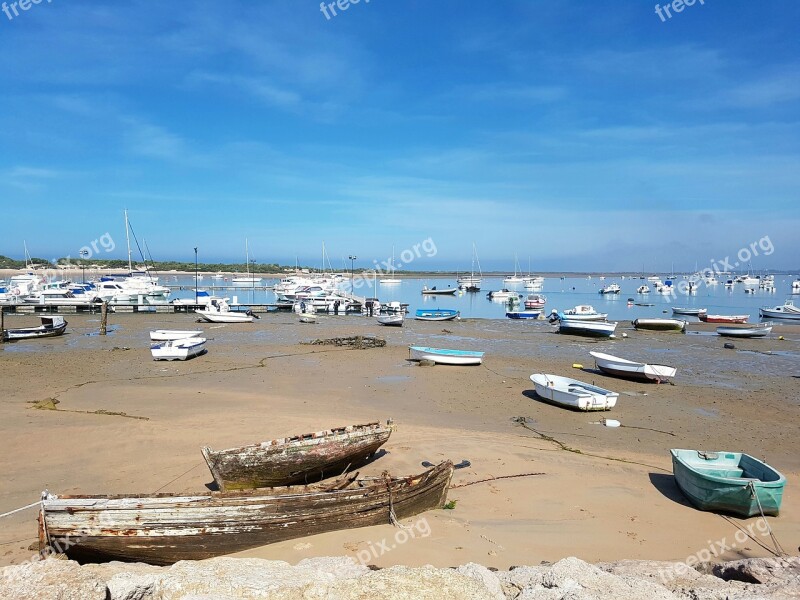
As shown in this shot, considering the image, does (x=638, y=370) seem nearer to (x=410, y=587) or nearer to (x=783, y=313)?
(x=410, y=587)

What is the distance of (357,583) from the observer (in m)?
5.02

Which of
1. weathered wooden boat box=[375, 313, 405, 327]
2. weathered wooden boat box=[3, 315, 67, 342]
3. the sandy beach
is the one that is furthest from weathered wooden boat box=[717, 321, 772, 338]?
weathered wooden boat box=[3, 315, 67, 342]

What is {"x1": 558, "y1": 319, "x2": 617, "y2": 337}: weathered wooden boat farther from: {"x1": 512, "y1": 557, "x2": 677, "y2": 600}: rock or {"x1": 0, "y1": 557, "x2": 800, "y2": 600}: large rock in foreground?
{"x1": 512, "y1": 557, "x2": 677, "y2": 600}: rock

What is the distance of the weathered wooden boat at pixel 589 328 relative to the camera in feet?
130

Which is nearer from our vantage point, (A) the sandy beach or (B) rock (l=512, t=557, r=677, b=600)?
(B) rock (l=512, t=557, r=677, b=600)

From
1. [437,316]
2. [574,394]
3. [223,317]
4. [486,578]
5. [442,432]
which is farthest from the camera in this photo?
[437,316]

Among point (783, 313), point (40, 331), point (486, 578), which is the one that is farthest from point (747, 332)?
point (40, 331)

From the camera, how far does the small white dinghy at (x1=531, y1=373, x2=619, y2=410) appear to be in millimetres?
17188

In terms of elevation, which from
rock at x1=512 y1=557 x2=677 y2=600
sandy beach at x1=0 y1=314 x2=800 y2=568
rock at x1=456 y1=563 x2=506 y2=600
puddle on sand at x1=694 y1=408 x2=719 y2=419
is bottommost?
puddle on sand at x1=694 y1=408 x2=719 y2=419

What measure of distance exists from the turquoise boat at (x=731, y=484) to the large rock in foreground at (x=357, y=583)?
3148 mm

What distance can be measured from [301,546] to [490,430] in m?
8.57

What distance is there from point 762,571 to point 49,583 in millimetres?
7745

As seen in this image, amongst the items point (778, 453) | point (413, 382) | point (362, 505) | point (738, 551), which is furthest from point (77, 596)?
point (413, 382)

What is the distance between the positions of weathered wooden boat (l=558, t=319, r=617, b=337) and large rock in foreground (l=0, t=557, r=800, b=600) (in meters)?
34.8
